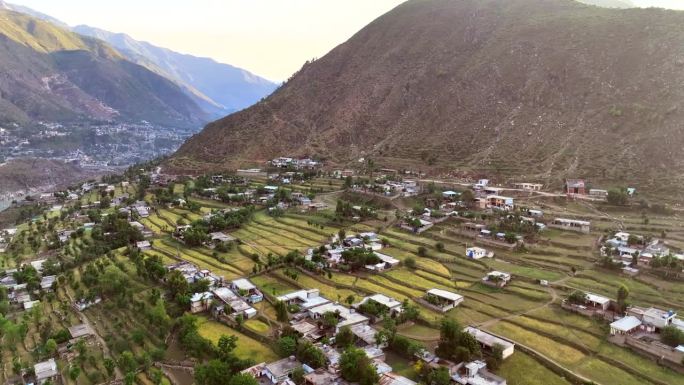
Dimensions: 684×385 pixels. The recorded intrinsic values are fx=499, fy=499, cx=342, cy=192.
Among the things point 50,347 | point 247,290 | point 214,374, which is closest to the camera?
point 214,374

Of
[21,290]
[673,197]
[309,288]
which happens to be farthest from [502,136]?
[21,290]

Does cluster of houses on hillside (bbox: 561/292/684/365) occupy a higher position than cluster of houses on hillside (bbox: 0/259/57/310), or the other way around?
cluster of houses on hillside (bbox: 561/292/684/365)

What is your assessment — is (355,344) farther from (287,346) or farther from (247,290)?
(247,290)

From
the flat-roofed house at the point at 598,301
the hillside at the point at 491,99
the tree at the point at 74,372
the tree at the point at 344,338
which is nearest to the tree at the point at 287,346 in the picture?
the tree at the point at 344,338

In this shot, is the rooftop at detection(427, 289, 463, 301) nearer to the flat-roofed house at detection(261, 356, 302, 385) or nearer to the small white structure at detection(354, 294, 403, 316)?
the small white structure at detection(354, 294, 403, 316)

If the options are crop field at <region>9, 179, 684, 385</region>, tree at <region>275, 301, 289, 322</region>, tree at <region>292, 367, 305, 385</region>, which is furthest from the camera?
tree at <region>275, 301, 289, 322</region>

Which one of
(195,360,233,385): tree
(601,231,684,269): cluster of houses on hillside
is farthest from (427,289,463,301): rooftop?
(195,360,233,385): tree

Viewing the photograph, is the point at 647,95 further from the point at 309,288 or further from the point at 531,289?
the point at 309,288

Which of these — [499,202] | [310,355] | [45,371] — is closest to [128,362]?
[45,371]
